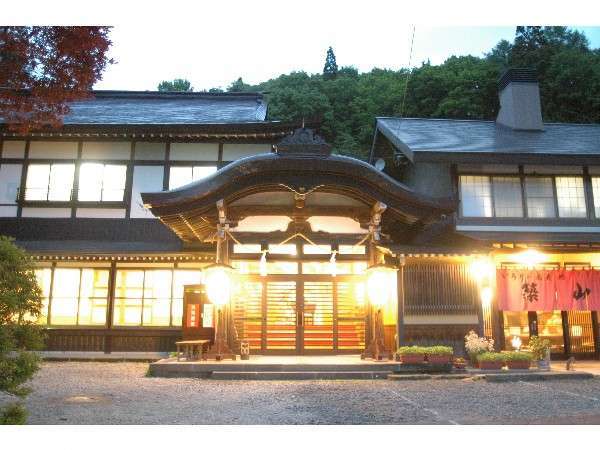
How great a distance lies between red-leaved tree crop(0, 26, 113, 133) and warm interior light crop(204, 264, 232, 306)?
5.39 m

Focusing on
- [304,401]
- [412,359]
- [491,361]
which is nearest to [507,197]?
[491,361]

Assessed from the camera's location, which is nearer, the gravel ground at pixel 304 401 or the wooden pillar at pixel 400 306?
the gravel ground at pixel 304 401

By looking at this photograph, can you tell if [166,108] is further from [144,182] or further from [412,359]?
[412,359]

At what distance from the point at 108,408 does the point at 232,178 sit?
5499mm

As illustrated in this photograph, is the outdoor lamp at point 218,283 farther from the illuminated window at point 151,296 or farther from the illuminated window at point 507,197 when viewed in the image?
the illuminated window at point 507,197

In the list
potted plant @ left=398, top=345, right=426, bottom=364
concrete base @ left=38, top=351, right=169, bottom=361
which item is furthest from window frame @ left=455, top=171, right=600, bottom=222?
concrete base @ left=38, top=351, right=169, bottom=361

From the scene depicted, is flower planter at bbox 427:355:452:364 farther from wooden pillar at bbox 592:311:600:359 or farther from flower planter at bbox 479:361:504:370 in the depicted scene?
wooden pillar at bbox 592:311:600:359

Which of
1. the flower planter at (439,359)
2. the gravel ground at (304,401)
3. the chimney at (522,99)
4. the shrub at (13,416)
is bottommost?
the gravel ground at (304,401)

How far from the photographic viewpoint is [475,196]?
1512 centimetres

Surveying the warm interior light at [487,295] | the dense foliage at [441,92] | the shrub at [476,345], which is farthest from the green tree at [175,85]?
the shrub at [476,345]

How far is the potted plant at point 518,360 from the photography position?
11664 mm

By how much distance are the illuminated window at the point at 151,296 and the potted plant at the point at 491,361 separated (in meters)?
8.22

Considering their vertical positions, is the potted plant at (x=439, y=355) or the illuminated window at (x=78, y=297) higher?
the illuminated window at (x=78, y=297)

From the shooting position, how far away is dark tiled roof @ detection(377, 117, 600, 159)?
49.2 feet
